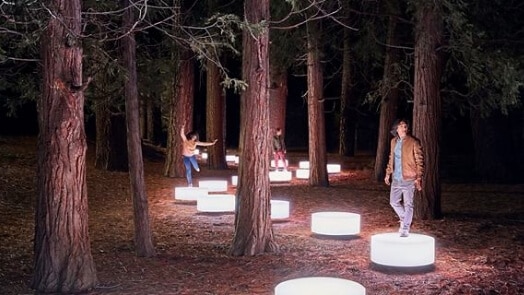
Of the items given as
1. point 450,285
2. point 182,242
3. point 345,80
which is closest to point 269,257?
point 182,242

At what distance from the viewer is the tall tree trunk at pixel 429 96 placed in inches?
526

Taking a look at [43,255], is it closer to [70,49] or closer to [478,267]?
[70,49]

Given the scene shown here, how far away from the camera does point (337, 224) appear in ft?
37.9

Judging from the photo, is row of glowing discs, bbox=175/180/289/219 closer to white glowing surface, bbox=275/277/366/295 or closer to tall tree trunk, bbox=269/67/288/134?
white glowing surface, bbox=275/277/366/295

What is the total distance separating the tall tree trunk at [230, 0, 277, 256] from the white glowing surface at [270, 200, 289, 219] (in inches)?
124

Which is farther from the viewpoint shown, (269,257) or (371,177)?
(371,177)

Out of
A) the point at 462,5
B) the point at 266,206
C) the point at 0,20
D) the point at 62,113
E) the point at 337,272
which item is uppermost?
the point at 462,5

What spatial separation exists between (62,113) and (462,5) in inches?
364

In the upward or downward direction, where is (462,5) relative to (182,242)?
upward

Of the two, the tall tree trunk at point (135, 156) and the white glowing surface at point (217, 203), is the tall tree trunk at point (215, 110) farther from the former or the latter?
the tall tree trunk at point (135, 156)

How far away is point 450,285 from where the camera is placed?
814cm

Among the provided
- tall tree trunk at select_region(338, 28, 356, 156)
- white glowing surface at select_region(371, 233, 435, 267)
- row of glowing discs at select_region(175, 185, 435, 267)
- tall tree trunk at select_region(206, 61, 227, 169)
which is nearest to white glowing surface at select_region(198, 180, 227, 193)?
row of glowing discs at select_region(175, 185, 435, 267)

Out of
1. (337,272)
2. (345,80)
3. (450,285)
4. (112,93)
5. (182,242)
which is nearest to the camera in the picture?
(450,285)

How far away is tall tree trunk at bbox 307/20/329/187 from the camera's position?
1833cm
